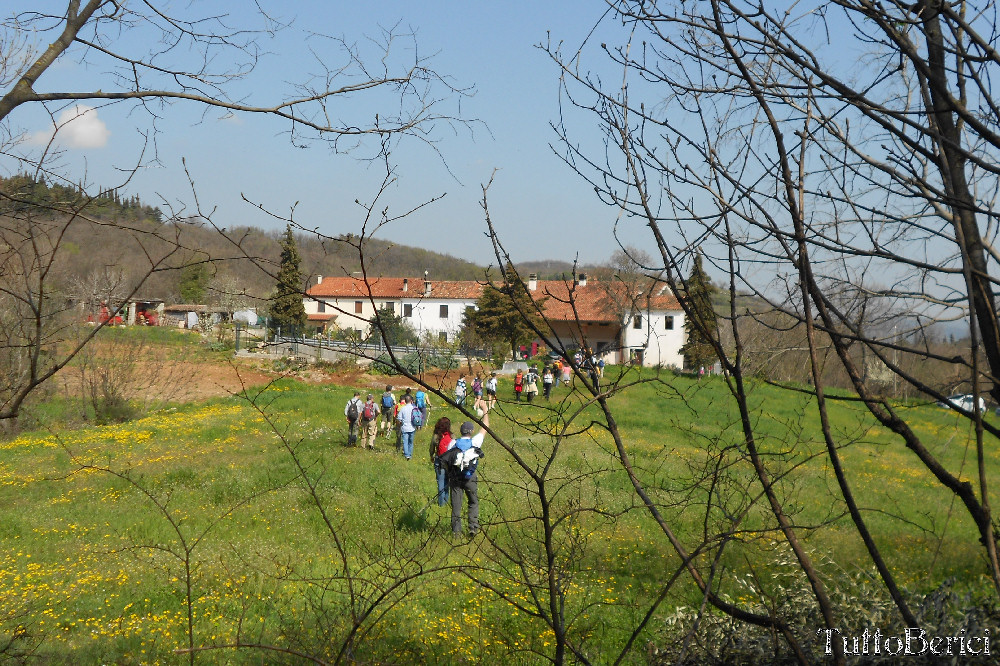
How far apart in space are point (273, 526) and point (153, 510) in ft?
6.00

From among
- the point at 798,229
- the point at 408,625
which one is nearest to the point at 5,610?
the point at 408,625

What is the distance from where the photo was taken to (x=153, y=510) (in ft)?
30.5

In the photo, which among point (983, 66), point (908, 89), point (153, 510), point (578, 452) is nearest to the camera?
point (983, 66)

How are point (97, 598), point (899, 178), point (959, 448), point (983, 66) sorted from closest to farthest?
point (983, 66) → point (899, 178) → point (97, 598) → point (959, 448)

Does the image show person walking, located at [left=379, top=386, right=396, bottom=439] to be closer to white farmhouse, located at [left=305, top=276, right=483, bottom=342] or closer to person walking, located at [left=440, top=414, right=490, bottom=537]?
person walking, located at [left=440, top=414, right=490, bottom=537]

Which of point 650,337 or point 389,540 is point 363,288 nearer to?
point 650,337

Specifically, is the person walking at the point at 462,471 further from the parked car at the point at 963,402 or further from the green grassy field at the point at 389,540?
the parked car at the point at 963,402

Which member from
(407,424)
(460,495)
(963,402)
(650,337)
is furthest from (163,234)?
(407,424)

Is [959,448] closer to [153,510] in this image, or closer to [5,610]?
[153,510]

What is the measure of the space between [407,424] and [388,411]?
9.11 feet

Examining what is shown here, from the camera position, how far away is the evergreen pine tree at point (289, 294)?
2229 mm
